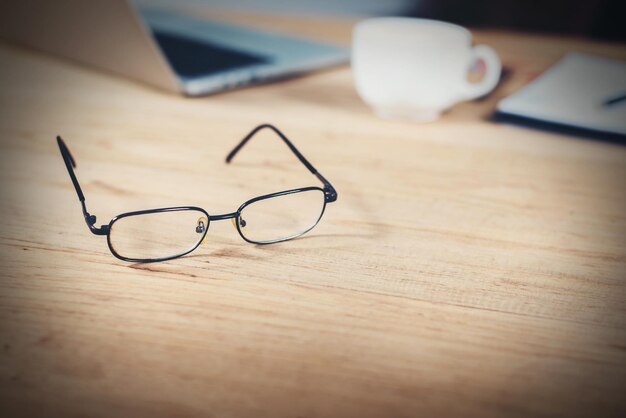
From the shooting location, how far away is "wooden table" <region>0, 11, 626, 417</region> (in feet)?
1.01

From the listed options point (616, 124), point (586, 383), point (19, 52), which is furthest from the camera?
point (19, 52)

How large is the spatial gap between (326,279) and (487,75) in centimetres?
44

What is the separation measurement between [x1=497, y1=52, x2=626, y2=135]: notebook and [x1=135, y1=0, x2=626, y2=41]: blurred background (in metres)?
0.61

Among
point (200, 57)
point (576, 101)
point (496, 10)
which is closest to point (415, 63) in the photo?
point (576, 101)

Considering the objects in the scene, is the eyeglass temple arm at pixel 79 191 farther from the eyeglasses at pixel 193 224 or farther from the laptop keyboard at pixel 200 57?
the laptop keyboard at pixel 200 57

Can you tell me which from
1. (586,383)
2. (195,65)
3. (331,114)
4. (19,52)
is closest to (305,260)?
(586,383)

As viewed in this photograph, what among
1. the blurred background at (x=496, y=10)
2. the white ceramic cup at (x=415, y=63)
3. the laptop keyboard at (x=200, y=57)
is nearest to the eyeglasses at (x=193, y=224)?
the white ceramic cup at (x=415, y=63)

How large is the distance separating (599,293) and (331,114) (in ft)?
1.44

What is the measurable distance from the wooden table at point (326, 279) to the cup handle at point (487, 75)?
0.19 ft

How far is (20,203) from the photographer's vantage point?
474mm

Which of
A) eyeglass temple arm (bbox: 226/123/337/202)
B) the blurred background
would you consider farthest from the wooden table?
the blurred background

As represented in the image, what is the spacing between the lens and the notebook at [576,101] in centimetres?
67

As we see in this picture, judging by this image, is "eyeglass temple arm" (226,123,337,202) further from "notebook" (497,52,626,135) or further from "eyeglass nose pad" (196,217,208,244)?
"notebook" (497,52,626,135)

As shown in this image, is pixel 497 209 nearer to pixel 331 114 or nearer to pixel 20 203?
pixel 331 114
